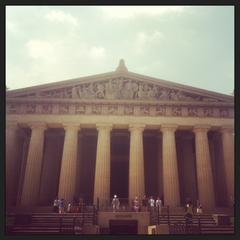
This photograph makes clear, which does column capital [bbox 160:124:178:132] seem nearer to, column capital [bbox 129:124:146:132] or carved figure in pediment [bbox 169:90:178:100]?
column capital [bbox 129:124:146:132]

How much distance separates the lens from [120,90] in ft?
105

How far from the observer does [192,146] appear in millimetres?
35469

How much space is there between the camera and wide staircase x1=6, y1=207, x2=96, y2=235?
1855 cm

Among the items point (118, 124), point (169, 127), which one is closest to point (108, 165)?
point (118, 124)

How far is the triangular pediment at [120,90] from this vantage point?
31859 mm

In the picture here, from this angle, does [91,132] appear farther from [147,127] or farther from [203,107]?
[203,107]

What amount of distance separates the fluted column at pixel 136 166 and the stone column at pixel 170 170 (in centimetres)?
196

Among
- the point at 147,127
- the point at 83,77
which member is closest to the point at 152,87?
the point at 147,127

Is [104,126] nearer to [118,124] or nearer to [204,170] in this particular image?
[118,124]

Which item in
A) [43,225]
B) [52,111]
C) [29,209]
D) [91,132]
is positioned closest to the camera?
[43,225]

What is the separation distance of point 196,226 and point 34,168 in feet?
51.1

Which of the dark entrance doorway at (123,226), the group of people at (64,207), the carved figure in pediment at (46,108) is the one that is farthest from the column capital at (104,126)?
the dark entrance doorway at (123,226)

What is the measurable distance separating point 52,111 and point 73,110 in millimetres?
1870

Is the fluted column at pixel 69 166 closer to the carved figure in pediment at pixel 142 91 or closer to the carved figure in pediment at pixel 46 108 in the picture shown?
the carved figure in pediment at pixel 46 108
